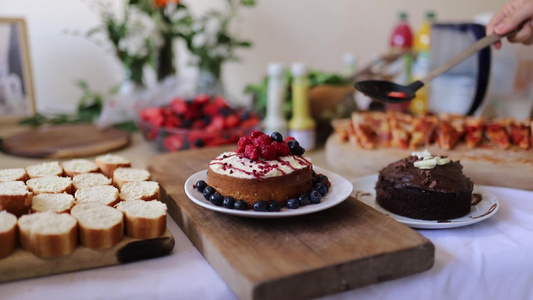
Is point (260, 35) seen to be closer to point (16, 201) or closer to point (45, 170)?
point (45, 170)

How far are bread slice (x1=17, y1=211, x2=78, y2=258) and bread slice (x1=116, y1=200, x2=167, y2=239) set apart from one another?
0.35 ft

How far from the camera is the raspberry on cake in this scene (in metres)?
1.06

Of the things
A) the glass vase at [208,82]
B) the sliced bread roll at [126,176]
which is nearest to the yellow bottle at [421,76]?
the glass vase at [208,82]

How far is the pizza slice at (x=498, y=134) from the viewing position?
1.56 metres

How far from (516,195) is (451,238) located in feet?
1.36

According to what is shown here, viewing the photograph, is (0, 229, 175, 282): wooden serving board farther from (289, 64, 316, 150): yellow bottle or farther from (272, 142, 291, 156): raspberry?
(289, 64, 316, 150): yellow bottle

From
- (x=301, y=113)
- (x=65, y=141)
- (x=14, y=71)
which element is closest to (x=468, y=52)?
(x=301, y=113)

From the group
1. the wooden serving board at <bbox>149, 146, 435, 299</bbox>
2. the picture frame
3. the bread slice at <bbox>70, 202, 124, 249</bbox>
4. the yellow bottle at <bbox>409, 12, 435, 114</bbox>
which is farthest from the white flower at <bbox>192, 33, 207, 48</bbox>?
the bread slice at <bbox>70, 202, 124, 249</bbox>

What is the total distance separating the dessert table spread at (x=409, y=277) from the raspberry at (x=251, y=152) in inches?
9.6

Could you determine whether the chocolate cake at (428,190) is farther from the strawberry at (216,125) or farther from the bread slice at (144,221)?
the strawberry at (216,125)

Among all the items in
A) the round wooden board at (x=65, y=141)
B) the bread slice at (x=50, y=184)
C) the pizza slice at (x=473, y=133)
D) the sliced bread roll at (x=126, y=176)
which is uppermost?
the pizza slice at (x=473, y=133)

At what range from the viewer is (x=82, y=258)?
93cm

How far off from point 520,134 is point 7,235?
1512 mm

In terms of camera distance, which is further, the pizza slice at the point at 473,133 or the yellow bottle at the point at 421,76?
the yellow bottle at the point at 421,76
